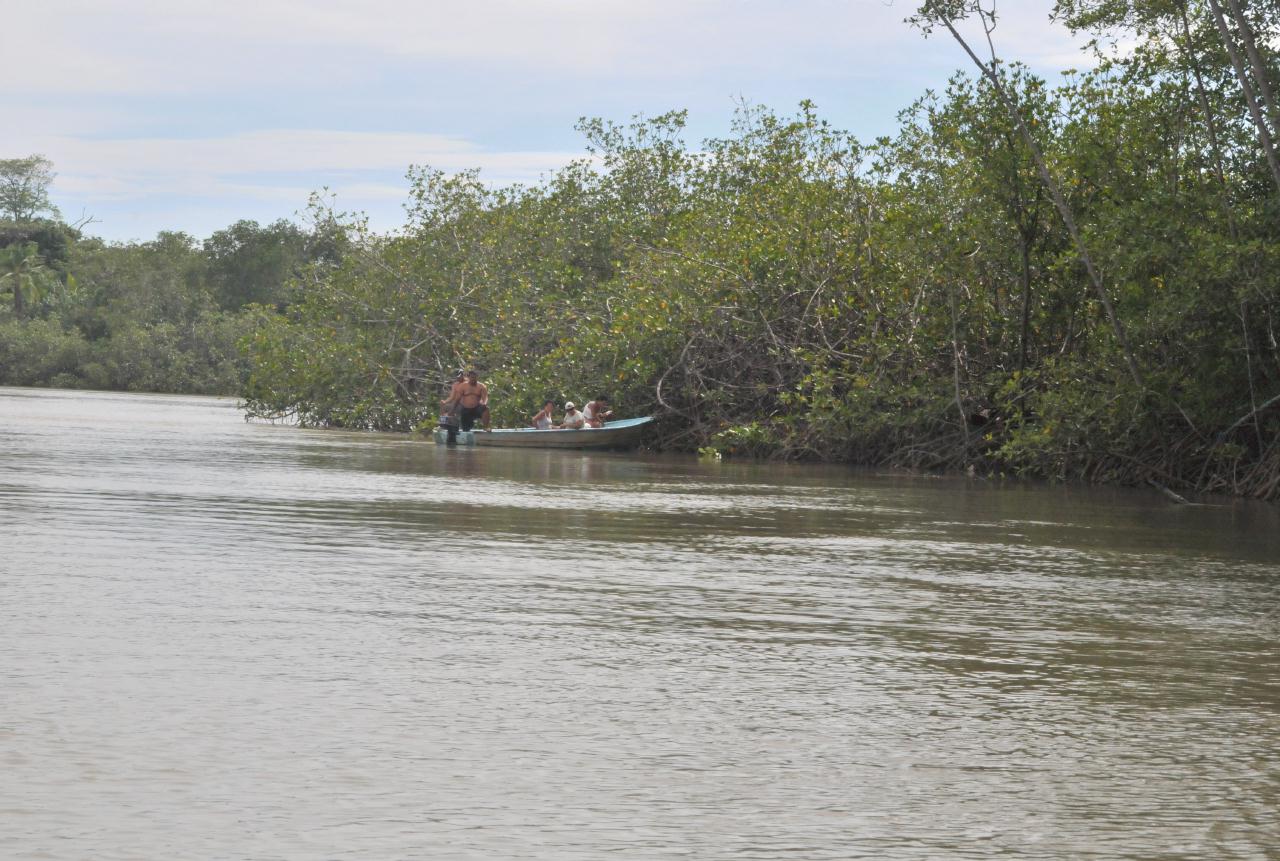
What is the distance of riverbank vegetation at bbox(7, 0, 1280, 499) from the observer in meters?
22.8

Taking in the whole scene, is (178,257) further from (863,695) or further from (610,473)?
(863,695)

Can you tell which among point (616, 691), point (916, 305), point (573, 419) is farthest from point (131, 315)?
point (616, 691)

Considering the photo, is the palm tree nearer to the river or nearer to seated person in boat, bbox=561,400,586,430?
seated person in boat, bbox=561,400,586,430

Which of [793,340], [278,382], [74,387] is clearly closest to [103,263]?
[74,387]

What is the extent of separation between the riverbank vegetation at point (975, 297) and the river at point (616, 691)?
9.45 m

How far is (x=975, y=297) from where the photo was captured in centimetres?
2866

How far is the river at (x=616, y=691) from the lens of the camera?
455 centimetres

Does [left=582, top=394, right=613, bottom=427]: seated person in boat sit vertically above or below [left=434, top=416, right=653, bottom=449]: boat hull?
above

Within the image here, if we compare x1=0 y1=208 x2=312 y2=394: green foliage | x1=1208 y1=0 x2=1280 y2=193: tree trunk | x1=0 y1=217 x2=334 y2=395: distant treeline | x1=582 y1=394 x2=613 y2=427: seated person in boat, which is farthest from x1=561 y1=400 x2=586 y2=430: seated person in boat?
x1=0 y1=217 x2=334 y2=395: distant treeline

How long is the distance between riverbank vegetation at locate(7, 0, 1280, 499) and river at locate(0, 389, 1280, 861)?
9455 millimetres

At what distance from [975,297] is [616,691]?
2303 cm

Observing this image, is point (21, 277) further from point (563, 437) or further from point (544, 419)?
point (563, 437)

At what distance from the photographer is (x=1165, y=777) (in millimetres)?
5305

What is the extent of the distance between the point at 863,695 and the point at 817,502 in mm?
12090
